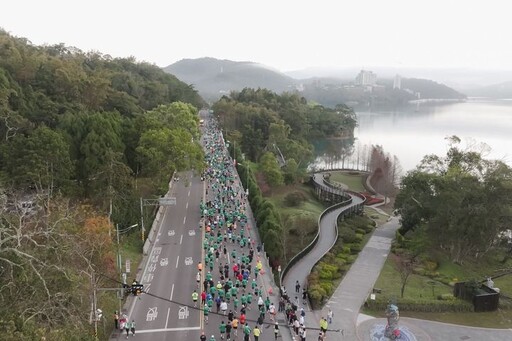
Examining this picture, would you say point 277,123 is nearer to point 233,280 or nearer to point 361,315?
point 233,280

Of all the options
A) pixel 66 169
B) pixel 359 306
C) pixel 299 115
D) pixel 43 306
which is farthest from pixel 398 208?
pixel 299 115

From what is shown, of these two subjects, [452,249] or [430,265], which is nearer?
[430,265]

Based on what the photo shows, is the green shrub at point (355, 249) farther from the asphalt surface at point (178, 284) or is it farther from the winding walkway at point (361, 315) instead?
the asphalt surface at point (178, 284)

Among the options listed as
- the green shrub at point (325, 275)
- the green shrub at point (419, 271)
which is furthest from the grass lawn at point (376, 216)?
the green shrub at point (325, 275)

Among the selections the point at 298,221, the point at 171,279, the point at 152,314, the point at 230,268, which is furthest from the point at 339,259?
the point at 152,314

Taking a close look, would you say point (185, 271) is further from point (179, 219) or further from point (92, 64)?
point (92, 64)

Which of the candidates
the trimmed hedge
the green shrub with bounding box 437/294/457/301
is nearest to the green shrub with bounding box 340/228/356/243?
the green shrub with bounding box 437/294/457/301

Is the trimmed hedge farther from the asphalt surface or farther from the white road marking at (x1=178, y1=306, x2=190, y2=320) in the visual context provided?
the white road marking at (x1=178, y1=306, x2=190, y2=320)
